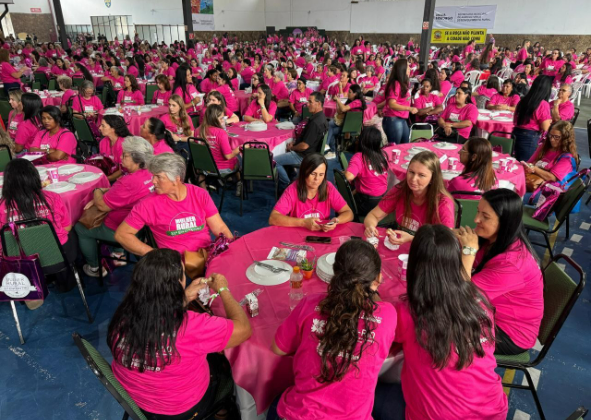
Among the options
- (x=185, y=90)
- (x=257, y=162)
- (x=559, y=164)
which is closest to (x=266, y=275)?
(x=257, y=162)

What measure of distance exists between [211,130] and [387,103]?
2.85 m

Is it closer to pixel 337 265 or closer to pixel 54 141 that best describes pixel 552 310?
pixel 337 265

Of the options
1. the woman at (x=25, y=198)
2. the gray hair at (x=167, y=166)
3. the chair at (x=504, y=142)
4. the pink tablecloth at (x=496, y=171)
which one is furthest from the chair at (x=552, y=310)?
the chair at (x=504, y=142)

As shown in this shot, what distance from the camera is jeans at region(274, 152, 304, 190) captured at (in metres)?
5.12

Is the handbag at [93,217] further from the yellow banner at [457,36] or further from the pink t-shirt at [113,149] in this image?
the yellow banner at [457,36]

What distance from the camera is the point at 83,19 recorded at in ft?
86.2

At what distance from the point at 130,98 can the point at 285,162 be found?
4.19 meters

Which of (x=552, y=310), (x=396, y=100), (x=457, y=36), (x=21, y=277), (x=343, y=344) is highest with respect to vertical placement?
(x=457, y=36)

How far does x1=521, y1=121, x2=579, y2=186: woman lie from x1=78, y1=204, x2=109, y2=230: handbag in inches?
165

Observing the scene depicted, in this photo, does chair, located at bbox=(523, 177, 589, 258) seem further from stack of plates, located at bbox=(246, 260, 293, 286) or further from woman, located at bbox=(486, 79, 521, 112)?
woman, located at bbox=(486, 79, 521, 112)

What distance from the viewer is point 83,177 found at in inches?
146

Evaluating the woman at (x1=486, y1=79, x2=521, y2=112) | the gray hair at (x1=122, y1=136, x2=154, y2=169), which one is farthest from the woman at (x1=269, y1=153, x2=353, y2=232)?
the woman at (x1=486, y1=79, x2=521, y2=112)

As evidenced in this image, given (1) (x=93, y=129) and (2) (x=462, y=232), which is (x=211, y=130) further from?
(2) (x=462, y=232)

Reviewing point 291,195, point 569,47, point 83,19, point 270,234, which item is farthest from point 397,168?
point 83,19
